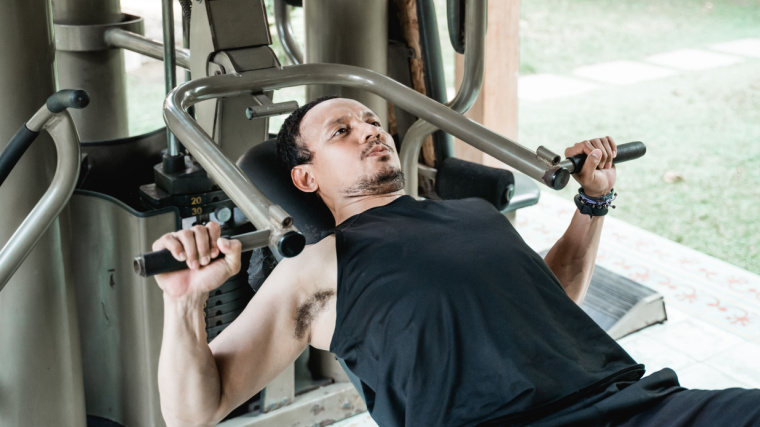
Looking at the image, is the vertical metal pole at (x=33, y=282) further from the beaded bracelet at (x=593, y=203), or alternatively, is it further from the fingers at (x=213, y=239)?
the beaded bracelet at (x=593, y=203)

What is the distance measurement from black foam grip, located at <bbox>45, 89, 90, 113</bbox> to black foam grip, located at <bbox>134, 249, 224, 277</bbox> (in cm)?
57

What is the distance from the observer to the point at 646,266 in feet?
11.0

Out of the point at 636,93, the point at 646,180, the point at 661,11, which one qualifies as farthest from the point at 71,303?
the point at 661,11

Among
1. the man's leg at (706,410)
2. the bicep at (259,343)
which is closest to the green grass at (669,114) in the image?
the man's leg at (706,410)

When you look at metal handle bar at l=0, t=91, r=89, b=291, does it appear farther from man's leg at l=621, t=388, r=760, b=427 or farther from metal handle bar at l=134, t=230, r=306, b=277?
man's leg at l=621, t=388, r=760, b=427

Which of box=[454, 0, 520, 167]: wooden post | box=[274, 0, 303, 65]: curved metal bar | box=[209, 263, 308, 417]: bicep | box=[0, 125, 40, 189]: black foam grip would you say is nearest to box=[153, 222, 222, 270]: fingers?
box=[209, 263, 308, 417]: bicep

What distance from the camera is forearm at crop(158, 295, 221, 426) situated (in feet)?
Answer: 4.35

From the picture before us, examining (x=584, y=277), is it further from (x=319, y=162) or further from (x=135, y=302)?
(x=135, y=302)

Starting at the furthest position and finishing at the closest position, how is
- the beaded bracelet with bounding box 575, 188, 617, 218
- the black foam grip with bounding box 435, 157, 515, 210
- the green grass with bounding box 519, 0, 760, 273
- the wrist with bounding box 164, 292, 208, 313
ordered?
the green grass with bounding box 519, 0, 760, 273, the black foam grip with bounding box 435, 157, 515, 210, the beaded bracelet with bounding box 575, 188, 617, 218, the wrist with bounding box 164, 292, 208, 313

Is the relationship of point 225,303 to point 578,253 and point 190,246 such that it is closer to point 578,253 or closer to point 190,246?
point 578,253

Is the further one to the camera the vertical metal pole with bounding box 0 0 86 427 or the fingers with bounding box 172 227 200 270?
the vertical metal pole with bounding box 0 0 86 427

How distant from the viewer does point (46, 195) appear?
1723 millimetres

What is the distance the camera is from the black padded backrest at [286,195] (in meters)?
1.83

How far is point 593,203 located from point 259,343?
78cm
